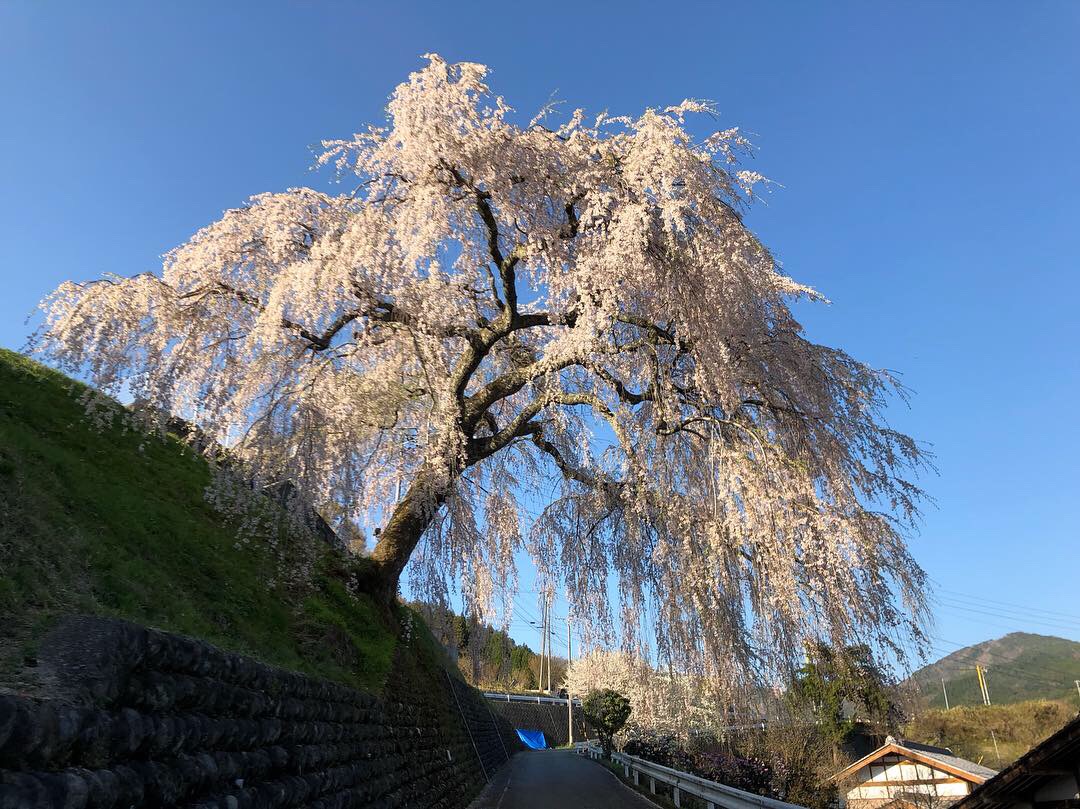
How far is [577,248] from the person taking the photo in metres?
8.46

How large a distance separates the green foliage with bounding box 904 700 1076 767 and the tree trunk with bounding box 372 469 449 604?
54903mm

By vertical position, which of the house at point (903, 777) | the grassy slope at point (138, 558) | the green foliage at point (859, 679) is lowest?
the house at point (903, 777)

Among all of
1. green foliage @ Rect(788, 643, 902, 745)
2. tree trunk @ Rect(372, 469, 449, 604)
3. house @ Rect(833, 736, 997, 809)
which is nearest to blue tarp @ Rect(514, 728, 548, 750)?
house @ Rect(833, 736, 997, 809)

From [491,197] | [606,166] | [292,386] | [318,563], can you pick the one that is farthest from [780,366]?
[318,563]

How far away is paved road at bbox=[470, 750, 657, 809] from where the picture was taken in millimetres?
12867

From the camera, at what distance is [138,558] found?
623 centimetres

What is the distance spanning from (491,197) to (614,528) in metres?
5.58

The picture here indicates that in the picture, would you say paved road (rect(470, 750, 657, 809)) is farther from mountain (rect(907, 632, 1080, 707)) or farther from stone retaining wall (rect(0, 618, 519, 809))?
mountain (rect(907, 632, 1080, 707))

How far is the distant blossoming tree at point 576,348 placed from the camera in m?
7.68

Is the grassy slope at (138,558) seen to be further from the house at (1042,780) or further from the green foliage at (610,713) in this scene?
the green foliage at (610,713)

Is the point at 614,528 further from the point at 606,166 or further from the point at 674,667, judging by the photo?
the point at 606,166

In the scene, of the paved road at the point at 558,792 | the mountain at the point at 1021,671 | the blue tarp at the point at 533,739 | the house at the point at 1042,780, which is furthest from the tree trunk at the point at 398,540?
the mountain at the point at 1021,671

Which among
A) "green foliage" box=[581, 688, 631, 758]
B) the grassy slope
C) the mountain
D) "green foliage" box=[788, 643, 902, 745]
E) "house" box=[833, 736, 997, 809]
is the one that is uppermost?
the grassy slope

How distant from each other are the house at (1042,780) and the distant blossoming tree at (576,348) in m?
2.78
